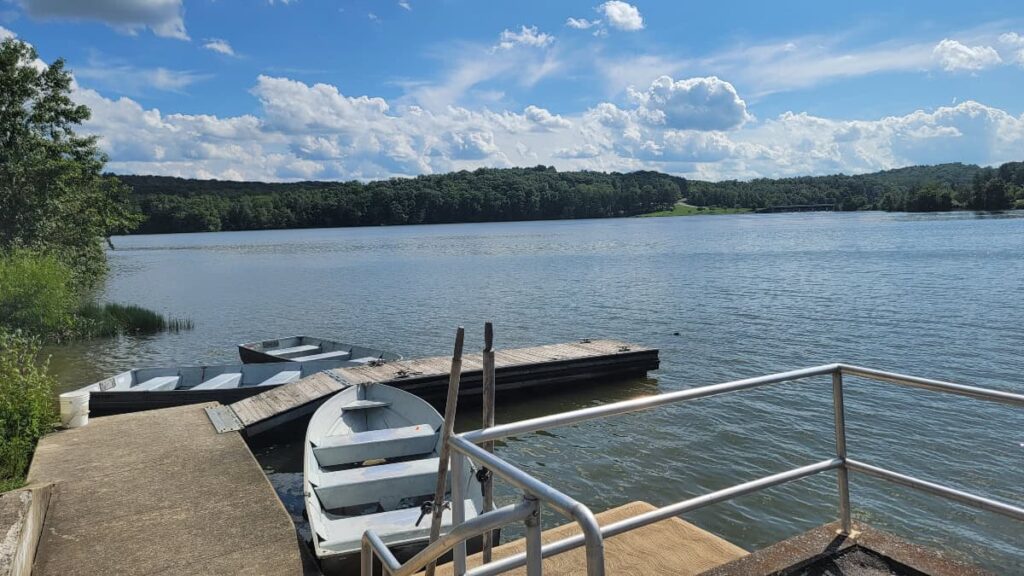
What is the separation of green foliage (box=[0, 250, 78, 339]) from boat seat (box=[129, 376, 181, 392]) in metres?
6.17

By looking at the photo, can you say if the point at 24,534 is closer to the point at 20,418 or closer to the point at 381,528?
the point at 381,528

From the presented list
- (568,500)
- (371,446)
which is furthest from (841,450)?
(371,446)

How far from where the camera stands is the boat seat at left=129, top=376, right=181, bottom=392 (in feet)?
46.4

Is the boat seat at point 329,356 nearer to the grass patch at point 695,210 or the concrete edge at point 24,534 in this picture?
the concrete edge at point 24,534

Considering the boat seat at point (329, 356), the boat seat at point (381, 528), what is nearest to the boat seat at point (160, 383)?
the boat seat at point (329, 356)

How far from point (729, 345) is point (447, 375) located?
32.4 ft

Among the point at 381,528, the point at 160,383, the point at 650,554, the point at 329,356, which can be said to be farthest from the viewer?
the point at 329,356

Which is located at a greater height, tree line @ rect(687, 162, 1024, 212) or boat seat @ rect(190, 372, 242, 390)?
tree line @ rect(687, 162, 1024, 212)

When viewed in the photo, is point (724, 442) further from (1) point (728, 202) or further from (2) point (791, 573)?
(1) point (728, 202)

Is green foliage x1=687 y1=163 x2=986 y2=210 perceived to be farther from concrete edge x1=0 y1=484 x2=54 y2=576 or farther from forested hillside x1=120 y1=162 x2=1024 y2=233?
concrete edge x1=0 y1=484 x2=54 y2=576

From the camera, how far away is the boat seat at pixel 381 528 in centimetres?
649

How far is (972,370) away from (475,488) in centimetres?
1412

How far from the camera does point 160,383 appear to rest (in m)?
14.4

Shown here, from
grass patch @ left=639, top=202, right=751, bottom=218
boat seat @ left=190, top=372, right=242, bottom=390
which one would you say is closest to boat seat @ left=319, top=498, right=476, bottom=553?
boat seat @ left=190, top=372, right=242, bottom=390
